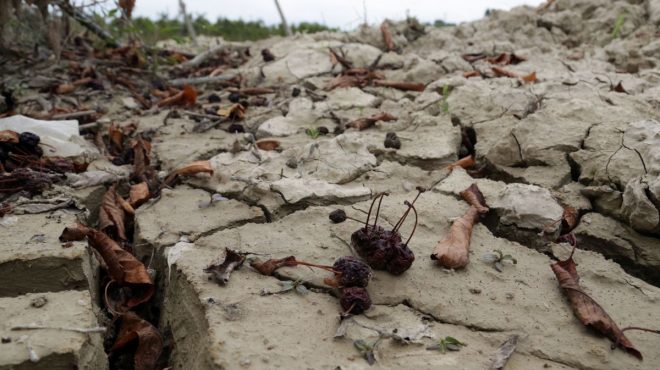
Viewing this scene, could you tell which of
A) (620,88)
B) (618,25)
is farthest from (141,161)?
(618,25)

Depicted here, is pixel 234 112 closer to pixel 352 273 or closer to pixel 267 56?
pixel 267 56

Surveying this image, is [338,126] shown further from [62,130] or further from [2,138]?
[2,138]

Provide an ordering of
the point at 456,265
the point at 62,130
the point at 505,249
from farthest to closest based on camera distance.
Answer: the point at 62,130
the point at 505,249
the point at 456,265

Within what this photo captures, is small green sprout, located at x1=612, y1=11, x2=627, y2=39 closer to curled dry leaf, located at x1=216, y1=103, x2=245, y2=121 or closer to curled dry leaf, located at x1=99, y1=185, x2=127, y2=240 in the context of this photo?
curled dry leaf, located at x1=216, y1=103, x2=245, y2=121

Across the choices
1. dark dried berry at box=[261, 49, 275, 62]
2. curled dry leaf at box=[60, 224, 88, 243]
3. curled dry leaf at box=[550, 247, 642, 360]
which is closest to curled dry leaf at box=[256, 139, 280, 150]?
curled dry leaf at box=[60, 224, 88, 243]

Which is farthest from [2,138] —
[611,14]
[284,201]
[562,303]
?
[611,14]

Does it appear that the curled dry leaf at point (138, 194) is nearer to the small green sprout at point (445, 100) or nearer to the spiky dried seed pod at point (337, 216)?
the spiky dried seed pod at point (337, 216)
